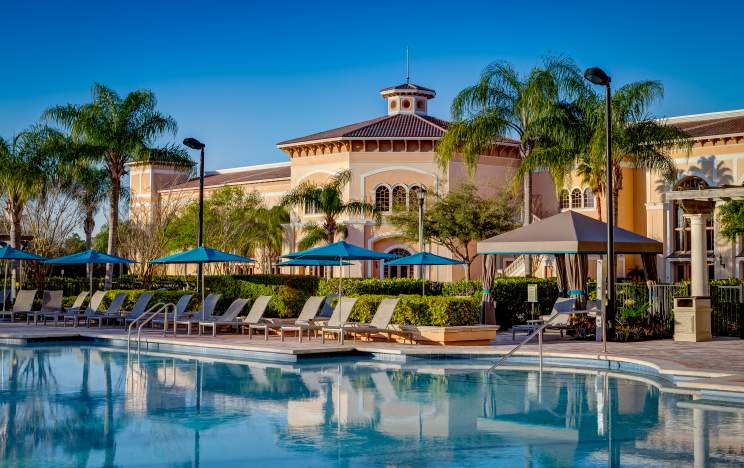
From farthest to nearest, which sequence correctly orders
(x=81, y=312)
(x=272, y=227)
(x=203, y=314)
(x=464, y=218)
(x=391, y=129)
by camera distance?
(x=272, y=227)
(x=391, y=129)
(x=464, y=218)
(x=81, y=312)
(x=203, y=314)

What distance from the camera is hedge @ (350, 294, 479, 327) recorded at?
19266 millimetres

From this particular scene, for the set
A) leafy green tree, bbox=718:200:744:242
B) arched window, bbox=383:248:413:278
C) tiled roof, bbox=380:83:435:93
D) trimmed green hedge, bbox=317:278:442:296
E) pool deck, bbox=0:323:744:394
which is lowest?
pool deck, bbox=0:323:744:394

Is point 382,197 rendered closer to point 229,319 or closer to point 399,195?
point 399,195

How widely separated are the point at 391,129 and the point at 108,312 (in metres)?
22.6

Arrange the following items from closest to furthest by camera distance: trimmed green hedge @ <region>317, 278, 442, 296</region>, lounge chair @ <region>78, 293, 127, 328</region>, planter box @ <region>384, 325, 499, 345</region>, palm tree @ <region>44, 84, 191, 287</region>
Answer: planter box @ <region>384, 325, 499, 345</region> < lounge chair @ <region>78, 293, 127, 328</region> < trimmed green hedge @ <region>317, 278, 442, 296</region> < palm tree @ <region>44, 84, 191, 287</region>

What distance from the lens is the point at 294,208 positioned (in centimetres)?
4747

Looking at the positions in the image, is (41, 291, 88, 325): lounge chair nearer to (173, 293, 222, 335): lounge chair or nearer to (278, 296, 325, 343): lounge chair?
(173, 293, 222, 335): lounge chair

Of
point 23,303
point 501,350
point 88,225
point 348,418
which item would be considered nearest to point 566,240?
point 501,350

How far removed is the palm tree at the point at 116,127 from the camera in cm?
3189

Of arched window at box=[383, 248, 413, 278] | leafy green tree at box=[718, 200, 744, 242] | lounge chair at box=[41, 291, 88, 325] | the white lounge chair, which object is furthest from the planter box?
arched window at box=[383, 248, 413, 278]

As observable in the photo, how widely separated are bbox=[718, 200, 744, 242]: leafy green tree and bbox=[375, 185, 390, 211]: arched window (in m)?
14.8

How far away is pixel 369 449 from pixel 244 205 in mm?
42248

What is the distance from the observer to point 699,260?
68.1 feet

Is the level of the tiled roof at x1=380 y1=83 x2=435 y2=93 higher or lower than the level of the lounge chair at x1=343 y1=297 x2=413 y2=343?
higher
